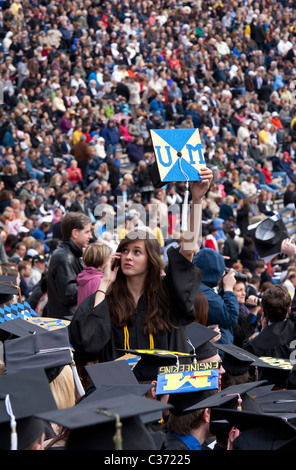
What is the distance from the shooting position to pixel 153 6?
24781mm

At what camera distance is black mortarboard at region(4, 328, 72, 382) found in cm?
406

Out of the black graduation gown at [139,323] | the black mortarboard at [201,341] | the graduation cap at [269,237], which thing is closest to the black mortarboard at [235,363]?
the black mortarboard at [201,341]

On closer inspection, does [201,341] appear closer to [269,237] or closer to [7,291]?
[7,291]

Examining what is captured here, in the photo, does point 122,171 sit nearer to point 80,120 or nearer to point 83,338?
point 80,120

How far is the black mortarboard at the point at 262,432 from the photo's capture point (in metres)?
3.08

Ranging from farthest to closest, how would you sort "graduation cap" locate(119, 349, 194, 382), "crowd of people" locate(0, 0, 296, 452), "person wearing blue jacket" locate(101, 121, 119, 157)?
"person wearing blue jacket" locate(101, 121, 119, 157)
"crowd of people" locate(0, 0, 296, 452)
"graduation cap" locate(119, 349, 194, 382)

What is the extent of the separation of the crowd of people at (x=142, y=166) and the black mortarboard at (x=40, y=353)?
0.10 m

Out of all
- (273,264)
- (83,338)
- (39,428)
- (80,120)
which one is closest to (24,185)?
(80,120)

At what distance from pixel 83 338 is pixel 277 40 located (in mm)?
24822

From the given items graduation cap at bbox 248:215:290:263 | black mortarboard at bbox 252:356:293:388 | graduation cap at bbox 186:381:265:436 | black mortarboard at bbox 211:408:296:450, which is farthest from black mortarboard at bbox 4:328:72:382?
graduation cap at bbox 248:215:290:263

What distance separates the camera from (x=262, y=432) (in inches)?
124

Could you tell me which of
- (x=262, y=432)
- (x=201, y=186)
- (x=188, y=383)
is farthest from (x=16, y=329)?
(x=262, y=432)

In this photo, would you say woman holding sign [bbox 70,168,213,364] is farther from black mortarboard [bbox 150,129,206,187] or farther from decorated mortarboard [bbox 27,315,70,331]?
decorated mortarboard [bbox 27,315,70,331]

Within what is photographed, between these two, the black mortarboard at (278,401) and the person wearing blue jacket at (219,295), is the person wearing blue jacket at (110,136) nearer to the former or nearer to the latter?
the person wearing blue jacket at (219,295)
